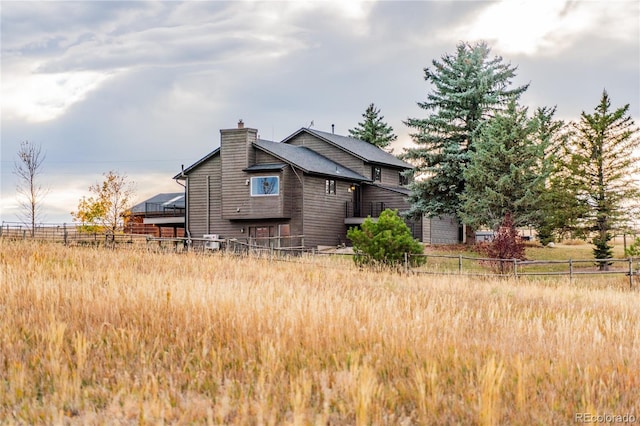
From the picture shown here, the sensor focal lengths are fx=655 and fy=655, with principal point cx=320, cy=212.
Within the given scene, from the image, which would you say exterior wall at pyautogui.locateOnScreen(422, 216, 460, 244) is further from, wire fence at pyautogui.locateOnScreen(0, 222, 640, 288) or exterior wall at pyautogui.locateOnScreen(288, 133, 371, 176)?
wire fence at pyautogui.locateOnScreen(0, 222, 640, 288)

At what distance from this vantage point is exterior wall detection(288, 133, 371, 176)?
157 ft

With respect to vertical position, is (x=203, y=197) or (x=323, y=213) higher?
(x=203, y=197)

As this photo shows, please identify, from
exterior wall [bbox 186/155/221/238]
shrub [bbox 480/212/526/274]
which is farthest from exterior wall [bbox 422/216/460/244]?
exterior wall [bbox 186/155/221/238]

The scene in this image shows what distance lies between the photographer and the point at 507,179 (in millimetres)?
37500

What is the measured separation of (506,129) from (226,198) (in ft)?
59.5

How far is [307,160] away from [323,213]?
3.97 metres

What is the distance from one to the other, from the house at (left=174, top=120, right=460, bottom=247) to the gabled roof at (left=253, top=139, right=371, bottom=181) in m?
0.07

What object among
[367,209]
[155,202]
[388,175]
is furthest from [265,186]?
[155,202]

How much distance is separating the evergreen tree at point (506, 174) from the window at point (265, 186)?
11.6m

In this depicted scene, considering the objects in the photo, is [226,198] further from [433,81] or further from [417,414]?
[417,414]

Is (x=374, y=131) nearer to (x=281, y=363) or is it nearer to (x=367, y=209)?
(x=367, y=209)

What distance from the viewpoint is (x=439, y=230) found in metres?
48.4

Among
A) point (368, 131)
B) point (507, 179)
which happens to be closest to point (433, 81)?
point (507, 179)

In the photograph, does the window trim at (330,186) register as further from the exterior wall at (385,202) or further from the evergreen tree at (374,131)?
the evergreen tree at (374,131)
